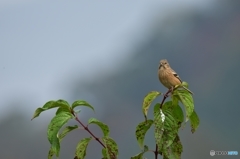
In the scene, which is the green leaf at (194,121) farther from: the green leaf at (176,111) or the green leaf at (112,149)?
the green leaf at (112,149)

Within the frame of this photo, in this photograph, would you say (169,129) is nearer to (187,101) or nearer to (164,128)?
(164,128)

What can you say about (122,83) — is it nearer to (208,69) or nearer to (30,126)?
(208,69)

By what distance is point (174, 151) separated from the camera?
3055 millimetres

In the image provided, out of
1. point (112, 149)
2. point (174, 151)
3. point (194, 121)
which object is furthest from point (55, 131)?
point (194, 121)

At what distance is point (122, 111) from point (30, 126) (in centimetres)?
538

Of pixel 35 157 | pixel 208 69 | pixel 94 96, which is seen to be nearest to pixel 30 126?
pixel 94 96

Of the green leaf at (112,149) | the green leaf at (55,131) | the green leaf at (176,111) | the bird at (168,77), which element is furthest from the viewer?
the bird at (168,77)

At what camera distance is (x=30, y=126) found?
140 ft

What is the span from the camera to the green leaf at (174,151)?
2998 millimetres

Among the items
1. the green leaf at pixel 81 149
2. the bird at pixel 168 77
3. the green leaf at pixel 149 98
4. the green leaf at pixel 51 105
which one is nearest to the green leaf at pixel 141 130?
the green leaf at pixel 149 98

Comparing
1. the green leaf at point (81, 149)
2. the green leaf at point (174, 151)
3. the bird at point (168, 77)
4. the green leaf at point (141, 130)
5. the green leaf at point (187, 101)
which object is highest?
the bird at point (168, 77)

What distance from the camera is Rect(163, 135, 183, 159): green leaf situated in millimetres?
2998

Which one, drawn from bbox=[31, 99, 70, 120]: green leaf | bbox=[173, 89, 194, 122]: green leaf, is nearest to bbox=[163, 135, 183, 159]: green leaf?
bbox=[173, 89, 194, 122]: green leaf

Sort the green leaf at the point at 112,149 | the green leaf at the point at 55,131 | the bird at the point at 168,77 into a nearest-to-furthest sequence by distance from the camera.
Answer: the green leaf at the point at 55,131 → the green leaf at the point at 112,149 → the bird at the point at 168,77
